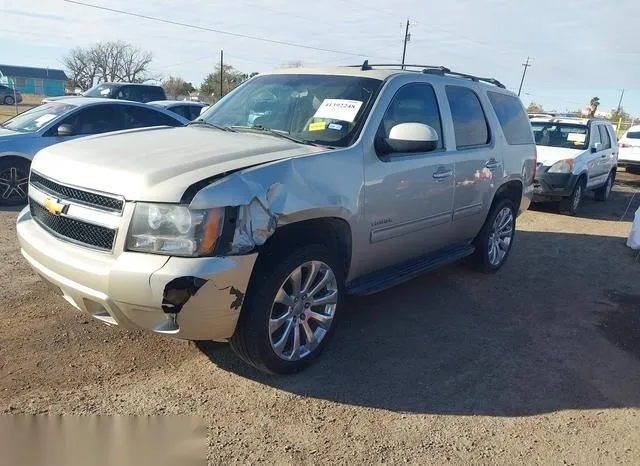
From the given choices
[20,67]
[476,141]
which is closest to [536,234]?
[476,141]

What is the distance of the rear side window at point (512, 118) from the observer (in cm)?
575

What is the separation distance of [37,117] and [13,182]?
1.21 metres

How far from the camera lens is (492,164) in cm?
539

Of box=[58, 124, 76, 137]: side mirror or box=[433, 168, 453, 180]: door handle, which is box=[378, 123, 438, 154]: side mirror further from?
box=[58, 124, 76, 137]: side mirror

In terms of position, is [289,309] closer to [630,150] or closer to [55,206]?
[55,206]

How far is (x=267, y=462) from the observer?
2707 millimetres

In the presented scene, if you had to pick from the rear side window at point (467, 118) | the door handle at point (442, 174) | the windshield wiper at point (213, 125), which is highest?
the rear side window at point (467, 118)

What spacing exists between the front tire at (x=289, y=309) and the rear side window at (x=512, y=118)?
310 cm

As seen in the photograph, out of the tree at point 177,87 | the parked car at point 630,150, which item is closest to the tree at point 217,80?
the tree at point 177,87

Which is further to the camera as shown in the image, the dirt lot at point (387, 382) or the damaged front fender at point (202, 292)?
the dirt lot at point (387, 382)

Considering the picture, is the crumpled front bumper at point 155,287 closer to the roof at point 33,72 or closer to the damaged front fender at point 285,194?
the damaged front fender at point 285,194

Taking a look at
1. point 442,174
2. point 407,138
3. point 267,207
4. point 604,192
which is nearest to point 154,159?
point 267,207

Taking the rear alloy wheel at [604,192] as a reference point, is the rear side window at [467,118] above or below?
above

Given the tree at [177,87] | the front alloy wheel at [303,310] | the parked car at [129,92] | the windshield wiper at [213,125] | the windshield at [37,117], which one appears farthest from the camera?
the tree at [177,87]
